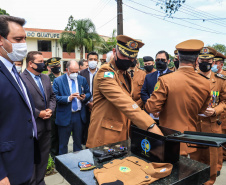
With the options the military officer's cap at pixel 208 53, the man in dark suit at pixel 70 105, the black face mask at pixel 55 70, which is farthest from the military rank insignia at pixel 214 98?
the black face mask at pixel 55 70

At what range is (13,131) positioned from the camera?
5.00ft

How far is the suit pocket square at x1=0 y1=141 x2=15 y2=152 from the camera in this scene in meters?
1.45

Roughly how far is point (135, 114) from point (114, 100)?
259mm

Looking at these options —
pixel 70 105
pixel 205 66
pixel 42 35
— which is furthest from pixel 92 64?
pixel 42 35

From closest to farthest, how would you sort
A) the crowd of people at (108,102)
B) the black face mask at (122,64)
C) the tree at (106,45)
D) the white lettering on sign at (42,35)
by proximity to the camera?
1. the crowd of people at (108,102)
2. the black face mask at (122,64)
3. the tree at (106,45)
4. the white lettering on sign at (42,35)

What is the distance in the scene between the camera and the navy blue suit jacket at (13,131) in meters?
1.47

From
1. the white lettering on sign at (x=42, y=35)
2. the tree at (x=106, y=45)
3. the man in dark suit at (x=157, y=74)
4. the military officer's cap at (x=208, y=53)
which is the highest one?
the white lettering on sign at (x=42, y=35)

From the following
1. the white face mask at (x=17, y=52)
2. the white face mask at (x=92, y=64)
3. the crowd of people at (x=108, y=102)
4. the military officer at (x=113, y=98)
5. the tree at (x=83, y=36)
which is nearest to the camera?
the crowd of people at (x=108, y=102)

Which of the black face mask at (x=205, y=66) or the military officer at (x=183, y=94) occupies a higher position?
the black face mask at (x=205, y=66)

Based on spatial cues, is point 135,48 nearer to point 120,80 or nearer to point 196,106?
point 120,80

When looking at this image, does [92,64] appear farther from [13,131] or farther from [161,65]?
[13,131]

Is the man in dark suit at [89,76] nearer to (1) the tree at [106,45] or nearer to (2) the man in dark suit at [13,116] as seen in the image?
(2) the man in dark suit at [13,116]

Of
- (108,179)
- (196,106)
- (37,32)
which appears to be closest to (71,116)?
(196,106)

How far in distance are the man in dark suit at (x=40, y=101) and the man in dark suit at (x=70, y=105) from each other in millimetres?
602
